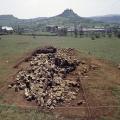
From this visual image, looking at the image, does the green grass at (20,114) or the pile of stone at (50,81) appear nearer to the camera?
the green grass at (20,114)

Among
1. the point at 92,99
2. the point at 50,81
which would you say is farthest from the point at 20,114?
the point at 92,99

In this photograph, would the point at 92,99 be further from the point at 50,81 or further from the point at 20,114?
the point at 20,114

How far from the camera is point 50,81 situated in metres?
24.9

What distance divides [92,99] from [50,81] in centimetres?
390

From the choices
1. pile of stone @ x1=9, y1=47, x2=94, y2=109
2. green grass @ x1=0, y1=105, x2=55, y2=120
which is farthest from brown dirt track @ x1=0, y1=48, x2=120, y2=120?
green grass @ x1=0, y1=105, x2=55, y2=120

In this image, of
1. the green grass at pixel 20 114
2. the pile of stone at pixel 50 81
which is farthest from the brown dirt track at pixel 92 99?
the green grass at pixel 20 114

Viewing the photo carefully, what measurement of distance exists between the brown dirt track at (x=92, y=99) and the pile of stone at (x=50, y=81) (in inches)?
21.1

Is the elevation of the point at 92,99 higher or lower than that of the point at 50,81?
lower

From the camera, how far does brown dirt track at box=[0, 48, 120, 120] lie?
20.6 metres

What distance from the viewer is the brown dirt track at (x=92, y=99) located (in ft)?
67.7

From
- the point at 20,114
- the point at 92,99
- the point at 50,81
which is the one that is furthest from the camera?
the point at 50,81

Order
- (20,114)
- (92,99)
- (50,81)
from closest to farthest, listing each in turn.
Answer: (20,114) < (92,99) < (50,81)

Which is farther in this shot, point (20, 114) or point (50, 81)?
point (50, 81)

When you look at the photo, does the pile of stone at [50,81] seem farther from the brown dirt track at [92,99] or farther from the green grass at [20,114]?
the green grass at [20,114]
